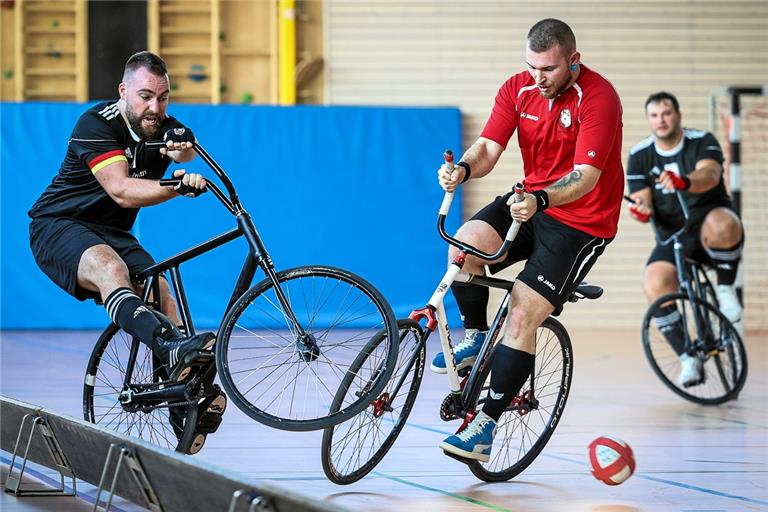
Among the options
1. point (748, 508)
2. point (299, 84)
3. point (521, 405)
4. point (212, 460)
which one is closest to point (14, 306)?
point (299, 84)

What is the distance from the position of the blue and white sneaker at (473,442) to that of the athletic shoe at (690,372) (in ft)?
10.1

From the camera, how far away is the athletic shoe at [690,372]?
7.18 metres

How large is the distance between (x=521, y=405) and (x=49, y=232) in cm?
204

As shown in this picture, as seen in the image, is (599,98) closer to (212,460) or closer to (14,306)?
(212,460)

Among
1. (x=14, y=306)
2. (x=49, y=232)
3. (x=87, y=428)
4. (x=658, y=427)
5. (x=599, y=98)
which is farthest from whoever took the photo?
(x=14, y=306)

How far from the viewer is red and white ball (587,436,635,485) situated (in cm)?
439

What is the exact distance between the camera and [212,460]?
5086 mm

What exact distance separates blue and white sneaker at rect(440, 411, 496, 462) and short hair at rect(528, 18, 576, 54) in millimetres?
1425

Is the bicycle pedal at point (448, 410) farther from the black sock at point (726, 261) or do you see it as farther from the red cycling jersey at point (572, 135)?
the black sock at point (726, 261)

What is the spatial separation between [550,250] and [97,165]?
1790mm

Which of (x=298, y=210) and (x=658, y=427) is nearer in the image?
(x=658, y=427)

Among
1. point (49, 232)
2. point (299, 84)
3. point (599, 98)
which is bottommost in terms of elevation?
point (49, 232)

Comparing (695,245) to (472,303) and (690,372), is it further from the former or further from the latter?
(472,303)

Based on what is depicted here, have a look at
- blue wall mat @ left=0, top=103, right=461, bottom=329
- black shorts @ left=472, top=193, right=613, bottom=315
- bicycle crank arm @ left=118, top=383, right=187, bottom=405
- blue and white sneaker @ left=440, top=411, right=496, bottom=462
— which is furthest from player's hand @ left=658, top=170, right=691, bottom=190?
blue wall mat @ left=0, top=103, right=461, bottom=329
